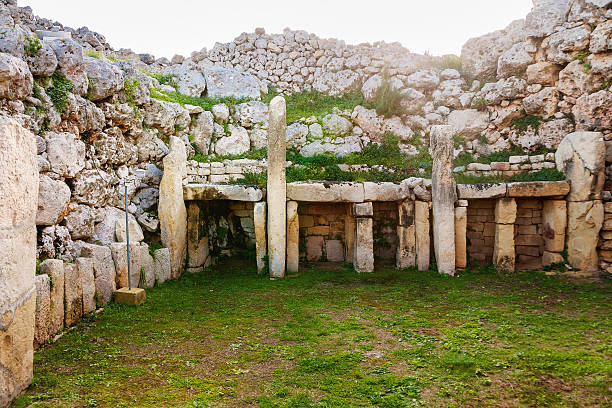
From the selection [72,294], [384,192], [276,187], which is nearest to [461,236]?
[384,192]

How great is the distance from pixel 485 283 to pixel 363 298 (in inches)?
115

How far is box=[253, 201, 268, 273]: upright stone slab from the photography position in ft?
31.6

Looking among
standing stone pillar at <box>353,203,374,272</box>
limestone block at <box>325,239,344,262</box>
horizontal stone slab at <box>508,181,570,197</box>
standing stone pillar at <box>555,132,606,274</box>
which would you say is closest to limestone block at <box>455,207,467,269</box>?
horizontal stone slab at <box>508,181,570,197</box>

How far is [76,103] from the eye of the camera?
730 centimetres

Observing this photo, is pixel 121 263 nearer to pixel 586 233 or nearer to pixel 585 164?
pixel 586 233

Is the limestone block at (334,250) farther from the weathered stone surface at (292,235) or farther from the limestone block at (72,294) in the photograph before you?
the limestone block at (72,294)

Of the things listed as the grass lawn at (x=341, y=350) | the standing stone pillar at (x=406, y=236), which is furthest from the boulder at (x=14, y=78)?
the standing stone pillar at (x=406, y=236)

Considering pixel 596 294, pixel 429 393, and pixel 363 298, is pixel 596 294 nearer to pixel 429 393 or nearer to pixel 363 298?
pixel 363 298

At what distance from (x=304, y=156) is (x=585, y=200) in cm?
699

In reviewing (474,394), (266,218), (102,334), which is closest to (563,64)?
(266,218)

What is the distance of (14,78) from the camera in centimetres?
587

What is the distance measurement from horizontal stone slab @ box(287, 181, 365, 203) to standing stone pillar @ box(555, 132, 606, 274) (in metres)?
4.95

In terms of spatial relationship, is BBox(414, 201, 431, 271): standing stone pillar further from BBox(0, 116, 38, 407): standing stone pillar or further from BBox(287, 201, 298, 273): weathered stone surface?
BBox(0, 116, 38, 407): standing stone pillar

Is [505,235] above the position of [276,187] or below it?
below
